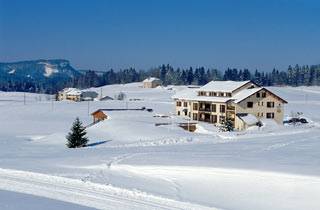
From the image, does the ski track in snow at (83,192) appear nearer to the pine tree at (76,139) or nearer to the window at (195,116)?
the pine tree at (76,139)

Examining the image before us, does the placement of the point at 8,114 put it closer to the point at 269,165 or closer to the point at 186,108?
the point at 186,108

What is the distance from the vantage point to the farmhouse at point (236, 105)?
67250 mm

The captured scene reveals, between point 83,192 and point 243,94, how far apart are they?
50050 mm

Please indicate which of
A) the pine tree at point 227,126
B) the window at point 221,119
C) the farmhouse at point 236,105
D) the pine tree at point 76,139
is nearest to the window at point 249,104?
the farmhouse at point 236,105

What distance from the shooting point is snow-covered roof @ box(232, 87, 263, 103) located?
67463 millimetres

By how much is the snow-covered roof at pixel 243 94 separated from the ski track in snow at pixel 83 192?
45530 millimetres

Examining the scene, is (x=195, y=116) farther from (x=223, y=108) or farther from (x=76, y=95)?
(x=76, y=95)

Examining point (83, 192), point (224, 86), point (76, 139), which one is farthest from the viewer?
point (224, 86)

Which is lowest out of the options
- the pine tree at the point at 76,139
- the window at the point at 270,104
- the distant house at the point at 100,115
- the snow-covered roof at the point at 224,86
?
the pine tree at the point at 76,139

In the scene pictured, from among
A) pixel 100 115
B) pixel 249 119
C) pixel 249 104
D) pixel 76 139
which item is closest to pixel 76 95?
pixel 100 115

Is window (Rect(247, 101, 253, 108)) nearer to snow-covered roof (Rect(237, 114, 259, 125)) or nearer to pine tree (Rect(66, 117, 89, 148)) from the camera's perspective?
snow-covered roof (Rect(237, 114, 259, 125))

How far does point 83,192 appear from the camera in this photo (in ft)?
68.8

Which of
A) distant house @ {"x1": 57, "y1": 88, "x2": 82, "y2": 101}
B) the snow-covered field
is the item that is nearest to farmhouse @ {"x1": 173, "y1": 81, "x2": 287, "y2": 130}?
the snow-covered field

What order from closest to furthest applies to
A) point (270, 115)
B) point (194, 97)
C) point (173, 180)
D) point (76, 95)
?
point (173, 180) < point (270, 115) < point (194, 97) < point (76, 95)
